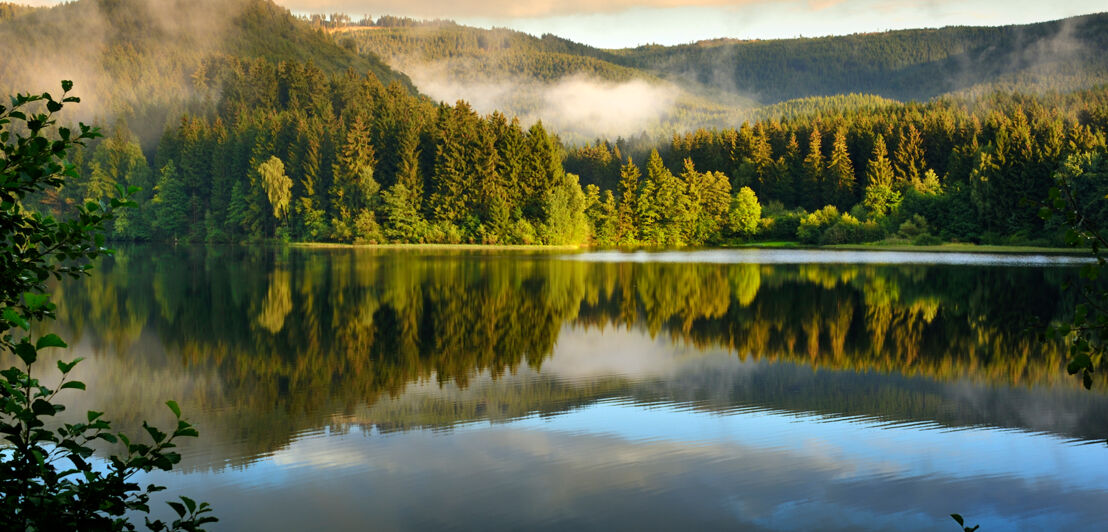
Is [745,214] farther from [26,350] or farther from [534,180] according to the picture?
[26,350]

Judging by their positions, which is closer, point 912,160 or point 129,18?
point 912,160

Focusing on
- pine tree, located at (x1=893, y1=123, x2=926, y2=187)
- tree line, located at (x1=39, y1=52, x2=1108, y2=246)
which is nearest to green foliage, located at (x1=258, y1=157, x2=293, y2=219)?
tree line, located at (x1=39, y1=52, x2=1108, y2=246)

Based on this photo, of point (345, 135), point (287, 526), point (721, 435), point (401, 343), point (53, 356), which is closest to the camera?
point (287, 526)

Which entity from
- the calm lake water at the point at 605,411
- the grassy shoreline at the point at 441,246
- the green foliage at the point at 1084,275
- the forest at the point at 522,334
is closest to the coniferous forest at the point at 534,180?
the grassy shoreline at the point at 441,246

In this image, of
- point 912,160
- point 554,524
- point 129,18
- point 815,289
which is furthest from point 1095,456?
point 129,18

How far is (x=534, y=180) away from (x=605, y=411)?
77.8m

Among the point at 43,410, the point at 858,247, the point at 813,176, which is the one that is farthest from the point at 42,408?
the point at 813,176

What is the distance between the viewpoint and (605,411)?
12.3 metres

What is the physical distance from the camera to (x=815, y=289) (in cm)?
3219

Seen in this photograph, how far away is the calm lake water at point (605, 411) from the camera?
823cm

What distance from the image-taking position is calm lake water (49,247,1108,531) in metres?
8.23

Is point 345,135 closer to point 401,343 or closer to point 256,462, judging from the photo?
point 401,343

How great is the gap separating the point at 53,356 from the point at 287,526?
1084 centimetres

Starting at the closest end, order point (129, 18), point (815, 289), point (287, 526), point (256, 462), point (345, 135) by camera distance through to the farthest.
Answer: point (287, 526) < point (256, 462) < point (815, 289) < point (345, 135) < point (129, 18)
